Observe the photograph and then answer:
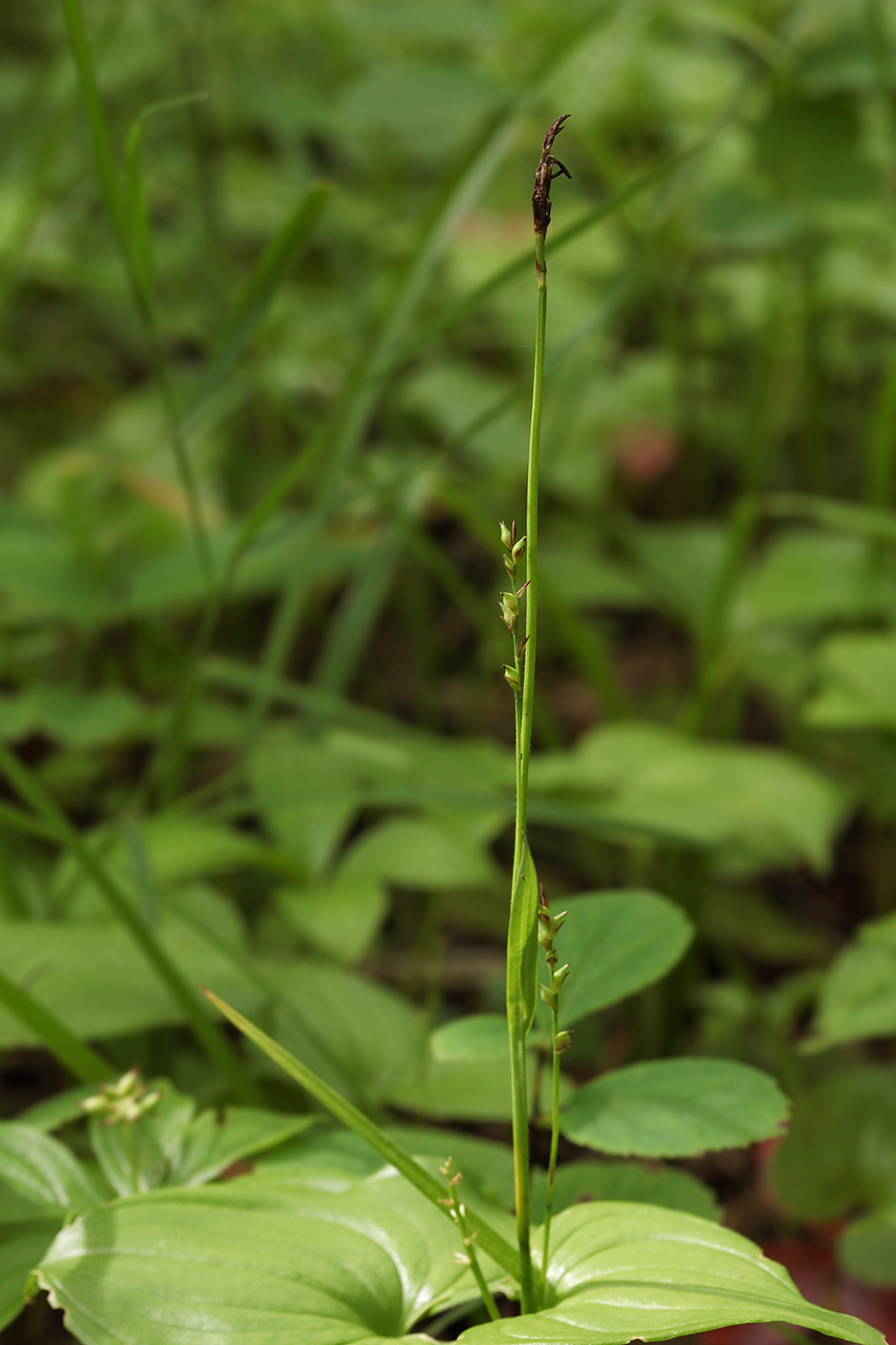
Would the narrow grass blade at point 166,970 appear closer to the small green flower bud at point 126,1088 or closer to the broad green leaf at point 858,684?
Result: the small green flower bud at point 126,1088

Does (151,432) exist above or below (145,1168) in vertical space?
above

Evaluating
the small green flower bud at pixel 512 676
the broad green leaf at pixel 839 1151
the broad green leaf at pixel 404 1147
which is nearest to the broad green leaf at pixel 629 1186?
the broad green leaf at pixel 404 1147

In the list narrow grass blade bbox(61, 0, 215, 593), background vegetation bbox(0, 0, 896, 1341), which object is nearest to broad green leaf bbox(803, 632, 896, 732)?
background vegetation bbox(0, 0, 896, 1341)

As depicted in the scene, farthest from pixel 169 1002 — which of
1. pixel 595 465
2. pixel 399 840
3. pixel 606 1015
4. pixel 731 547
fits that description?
pixel 595 465

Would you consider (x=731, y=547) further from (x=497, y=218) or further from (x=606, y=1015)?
(x=497, y=218)

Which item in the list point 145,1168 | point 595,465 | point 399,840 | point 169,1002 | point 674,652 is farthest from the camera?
point 674,652

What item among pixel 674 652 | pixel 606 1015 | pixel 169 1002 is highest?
pixel 674 652

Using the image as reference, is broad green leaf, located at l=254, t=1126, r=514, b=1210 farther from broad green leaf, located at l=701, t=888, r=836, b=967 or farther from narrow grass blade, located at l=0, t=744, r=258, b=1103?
broad green leaf, located at l=701, t=888, r=836, b=967
